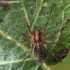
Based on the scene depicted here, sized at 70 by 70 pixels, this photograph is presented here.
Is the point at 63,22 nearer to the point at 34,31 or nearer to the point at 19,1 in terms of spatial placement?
the point at 34,31

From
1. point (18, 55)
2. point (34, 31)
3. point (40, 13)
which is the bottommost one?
point (18, 55)

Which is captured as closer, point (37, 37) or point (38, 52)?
point (38, 52)

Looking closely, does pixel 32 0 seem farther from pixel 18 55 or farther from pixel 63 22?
pixel 18 55

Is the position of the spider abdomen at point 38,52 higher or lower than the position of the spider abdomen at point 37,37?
lower

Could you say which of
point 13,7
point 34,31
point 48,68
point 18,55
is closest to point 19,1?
point 13,7

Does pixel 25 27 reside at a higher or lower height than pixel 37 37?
higher

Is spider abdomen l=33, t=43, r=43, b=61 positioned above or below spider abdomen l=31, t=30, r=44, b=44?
below

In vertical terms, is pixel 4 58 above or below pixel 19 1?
below
